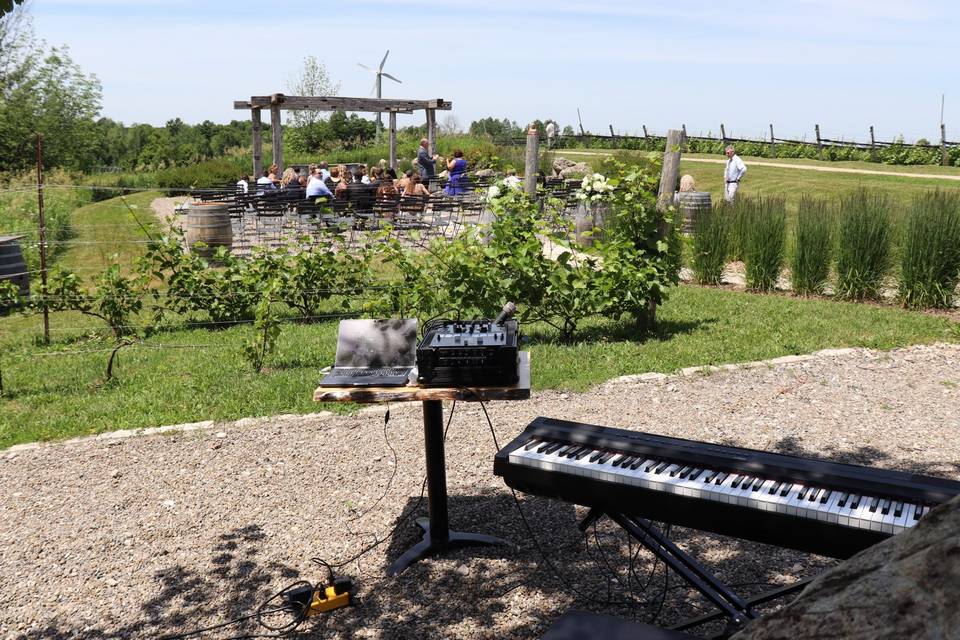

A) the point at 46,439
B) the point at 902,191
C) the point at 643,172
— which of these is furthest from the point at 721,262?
the point at 902,191

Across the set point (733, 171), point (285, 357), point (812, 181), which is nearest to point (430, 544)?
point (285, 357)

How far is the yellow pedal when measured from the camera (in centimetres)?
311

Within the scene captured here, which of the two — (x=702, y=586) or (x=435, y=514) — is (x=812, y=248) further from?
(x=702, y=586)

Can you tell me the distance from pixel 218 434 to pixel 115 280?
3228mm

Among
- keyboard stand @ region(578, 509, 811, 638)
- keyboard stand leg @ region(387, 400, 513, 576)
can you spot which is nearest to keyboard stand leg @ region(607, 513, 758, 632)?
keyboard stand @ region(578, 509, 811, 638)

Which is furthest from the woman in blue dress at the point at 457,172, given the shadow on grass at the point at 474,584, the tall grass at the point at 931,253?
the shadow on grass at the point at 474,584

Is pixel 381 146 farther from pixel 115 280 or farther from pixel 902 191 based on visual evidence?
pixel 115 280

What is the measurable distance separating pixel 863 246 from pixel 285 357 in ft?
19.0

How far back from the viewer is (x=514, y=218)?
6922mm

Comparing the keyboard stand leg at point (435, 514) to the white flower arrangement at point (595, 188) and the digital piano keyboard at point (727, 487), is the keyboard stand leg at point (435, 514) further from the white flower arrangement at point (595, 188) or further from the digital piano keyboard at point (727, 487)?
the white flower arrangement at point (595, 188)

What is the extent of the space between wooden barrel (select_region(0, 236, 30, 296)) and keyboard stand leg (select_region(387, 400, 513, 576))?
7.61 m

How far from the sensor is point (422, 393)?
9.82 ft

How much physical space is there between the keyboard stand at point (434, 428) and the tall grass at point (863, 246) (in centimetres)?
640

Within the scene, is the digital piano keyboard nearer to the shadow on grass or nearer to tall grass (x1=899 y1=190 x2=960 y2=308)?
the shadow on grass
